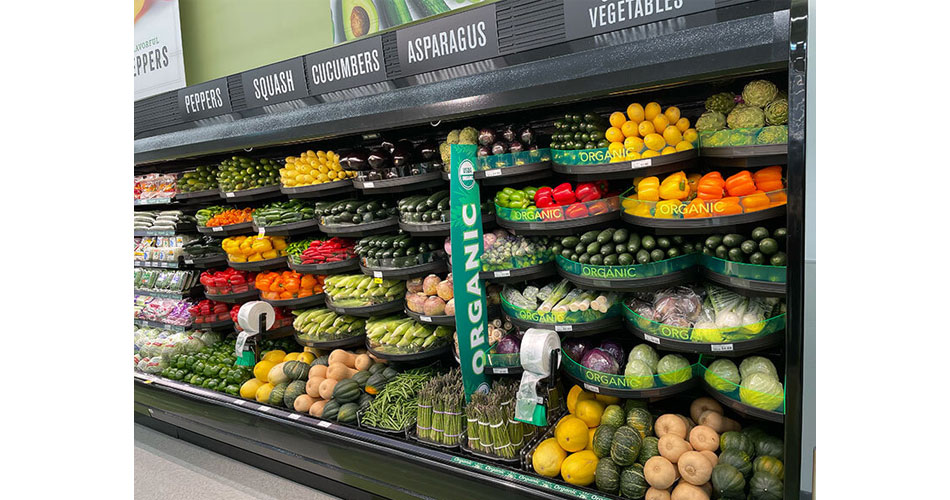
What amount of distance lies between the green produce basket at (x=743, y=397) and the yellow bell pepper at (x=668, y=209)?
0.74 m

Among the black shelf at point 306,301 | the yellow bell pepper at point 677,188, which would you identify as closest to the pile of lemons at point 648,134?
the yellow bell pepper at point 677,188

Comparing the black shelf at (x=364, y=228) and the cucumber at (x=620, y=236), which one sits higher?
the black shelf at (x=364, y=228)

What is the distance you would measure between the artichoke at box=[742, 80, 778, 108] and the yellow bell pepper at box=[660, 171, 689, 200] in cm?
43

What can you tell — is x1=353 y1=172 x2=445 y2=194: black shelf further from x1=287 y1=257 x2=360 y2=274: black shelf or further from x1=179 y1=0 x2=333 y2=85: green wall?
x1=179 y1=0 x2=333 y2=85: green wall

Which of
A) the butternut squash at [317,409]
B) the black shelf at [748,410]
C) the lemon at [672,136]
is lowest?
the butternut squash at [317,409]

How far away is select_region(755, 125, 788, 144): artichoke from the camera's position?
233 centimetres

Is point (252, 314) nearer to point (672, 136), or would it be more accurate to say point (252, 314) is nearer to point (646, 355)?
point (646, 355)

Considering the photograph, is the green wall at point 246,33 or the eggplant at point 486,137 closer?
the eggplant at point 486,137

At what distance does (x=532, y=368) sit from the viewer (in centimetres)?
277

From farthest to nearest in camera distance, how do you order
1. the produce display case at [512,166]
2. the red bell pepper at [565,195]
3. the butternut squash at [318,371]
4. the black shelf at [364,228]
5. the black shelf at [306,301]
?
1. the black shelf at [306,301]
2. the butternut squash at [318,371]
3. the black shelf at [364,228]
4. the red bell pepper at [565,195]
5. the produce display case at [512,166]

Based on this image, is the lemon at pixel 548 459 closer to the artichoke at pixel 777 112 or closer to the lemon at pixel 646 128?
the lemon at pixel 646 128


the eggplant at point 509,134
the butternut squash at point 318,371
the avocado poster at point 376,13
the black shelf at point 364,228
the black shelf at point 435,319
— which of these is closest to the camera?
the eggplant at point 509,134

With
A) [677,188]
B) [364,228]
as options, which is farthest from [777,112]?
[364,228]

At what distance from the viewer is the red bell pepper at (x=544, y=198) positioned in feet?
9.88
